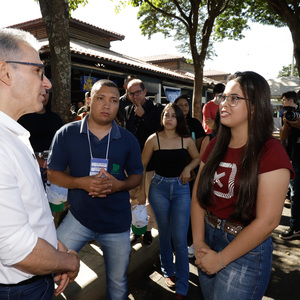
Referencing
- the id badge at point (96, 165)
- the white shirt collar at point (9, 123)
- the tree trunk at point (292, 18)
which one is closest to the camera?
the white shirt collar at point (9, 123)

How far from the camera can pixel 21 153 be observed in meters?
1.14

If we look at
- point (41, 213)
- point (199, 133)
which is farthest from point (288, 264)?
point (41, 213)

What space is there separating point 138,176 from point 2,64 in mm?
1556

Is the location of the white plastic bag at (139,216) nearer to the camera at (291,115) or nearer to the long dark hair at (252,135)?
the long dark hair at (252,135)

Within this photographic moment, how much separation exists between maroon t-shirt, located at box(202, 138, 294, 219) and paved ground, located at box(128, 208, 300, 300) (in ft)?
6.03

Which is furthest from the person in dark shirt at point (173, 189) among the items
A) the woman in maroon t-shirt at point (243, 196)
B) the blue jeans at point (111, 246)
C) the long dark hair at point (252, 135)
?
the long dark hair at point (252, 135)

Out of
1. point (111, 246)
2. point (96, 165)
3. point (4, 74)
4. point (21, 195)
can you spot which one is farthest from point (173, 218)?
point (4, 74)

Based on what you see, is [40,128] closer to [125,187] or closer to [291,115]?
[125,187]

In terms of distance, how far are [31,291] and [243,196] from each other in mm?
1278

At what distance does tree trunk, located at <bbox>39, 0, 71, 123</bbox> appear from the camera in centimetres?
409

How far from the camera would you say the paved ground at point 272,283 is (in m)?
3.02

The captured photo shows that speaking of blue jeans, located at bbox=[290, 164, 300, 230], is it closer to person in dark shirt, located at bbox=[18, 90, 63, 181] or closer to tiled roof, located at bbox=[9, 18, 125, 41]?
person in dark shirt, located at bbox=[18, 90, 63, 181]

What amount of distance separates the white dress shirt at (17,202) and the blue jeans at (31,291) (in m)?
0.05

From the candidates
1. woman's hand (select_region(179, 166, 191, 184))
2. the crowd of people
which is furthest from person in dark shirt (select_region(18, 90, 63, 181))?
woman's hand (select_region(179, 166, 191, 184))
